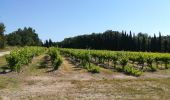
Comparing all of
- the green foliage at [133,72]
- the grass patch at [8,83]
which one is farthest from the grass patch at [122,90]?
the green foliage at [133,72]

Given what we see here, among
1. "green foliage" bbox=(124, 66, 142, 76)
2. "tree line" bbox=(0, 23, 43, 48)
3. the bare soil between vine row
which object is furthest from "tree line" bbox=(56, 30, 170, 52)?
the bare soil between vine row

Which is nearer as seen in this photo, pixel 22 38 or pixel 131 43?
pixel 131 43

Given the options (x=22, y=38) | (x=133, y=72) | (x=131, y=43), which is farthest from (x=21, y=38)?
(x=133, y=72)

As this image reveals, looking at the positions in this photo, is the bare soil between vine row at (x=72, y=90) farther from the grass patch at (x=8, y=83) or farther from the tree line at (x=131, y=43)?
the tree line at (x=131, y=43)

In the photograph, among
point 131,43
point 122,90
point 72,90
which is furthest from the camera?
point 131,43

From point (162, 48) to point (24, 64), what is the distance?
216 ft

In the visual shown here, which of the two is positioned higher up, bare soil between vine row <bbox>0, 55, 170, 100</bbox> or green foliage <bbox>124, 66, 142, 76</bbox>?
green foliage <bbox>124, 66, 142, 76</bbox>

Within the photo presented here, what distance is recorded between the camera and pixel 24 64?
40594 mm

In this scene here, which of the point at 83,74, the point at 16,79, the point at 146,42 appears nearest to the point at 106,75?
the point at 83,74

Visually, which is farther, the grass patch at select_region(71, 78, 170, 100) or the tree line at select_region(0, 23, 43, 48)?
the tree line at select_region(0, 23, 43, 48)

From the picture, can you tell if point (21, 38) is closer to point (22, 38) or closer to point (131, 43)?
point (22, 38)

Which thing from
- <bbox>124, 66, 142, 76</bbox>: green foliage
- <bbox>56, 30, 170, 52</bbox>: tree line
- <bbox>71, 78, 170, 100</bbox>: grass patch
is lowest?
<bbox>71, 78, 170, 100</bbox>: grass patch

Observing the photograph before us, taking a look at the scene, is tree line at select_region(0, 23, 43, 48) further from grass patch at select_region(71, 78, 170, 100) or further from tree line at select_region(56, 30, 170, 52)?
grass patch at select_region(71, 78, 170, 100)

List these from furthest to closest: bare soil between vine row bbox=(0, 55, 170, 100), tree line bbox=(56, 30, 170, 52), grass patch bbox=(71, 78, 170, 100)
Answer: tree line bbox=(56, 30, 170, 52)
grass patch bbox=(71, 78, 170, 100)
bare soil between vine row bbox=(0, 55, 170, 100)
